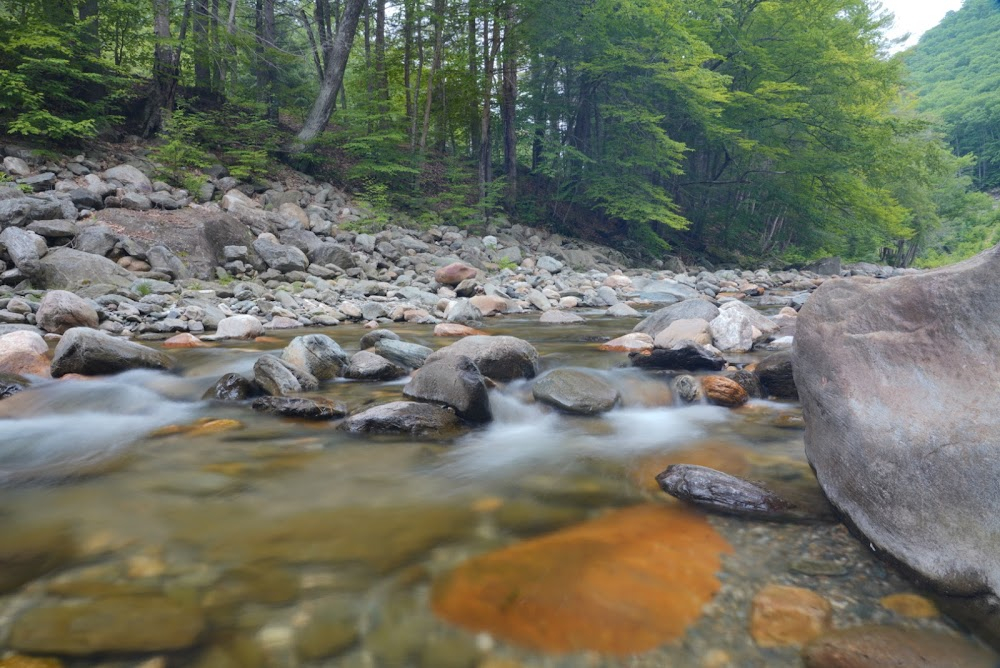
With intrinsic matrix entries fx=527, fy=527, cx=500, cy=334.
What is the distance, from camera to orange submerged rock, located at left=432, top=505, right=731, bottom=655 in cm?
158

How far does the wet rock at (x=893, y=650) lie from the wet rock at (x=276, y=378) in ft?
12.2

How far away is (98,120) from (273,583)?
547 inches

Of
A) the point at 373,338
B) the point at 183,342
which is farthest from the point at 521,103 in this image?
the point at 183,342

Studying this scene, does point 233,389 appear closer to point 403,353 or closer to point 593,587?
point 403,353

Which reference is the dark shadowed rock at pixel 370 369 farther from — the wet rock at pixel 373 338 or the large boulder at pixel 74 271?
the large boulder at pixel 74 271

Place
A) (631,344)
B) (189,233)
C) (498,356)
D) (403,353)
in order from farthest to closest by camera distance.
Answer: (189,233) → (631,344) → (403,353) → (498,356)

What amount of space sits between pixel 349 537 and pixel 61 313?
18.7ft

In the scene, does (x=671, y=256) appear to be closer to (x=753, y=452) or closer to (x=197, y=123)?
(x=197, y=123)

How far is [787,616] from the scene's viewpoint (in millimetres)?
1623

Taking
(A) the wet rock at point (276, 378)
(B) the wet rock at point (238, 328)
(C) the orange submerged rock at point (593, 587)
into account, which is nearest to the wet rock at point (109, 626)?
(C) the orange submerged rock at point (593, 587)

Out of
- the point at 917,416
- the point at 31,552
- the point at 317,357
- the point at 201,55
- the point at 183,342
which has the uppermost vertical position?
the point at 201,55

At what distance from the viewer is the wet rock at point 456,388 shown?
148 inches

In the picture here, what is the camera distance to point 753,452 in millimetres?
3182

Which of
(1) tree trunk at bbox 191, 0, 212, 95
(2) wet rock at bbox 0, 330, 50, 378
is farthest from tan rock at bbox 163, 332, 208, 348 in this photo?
(1) tree trunk at bbox 191, 0, 212, 95
